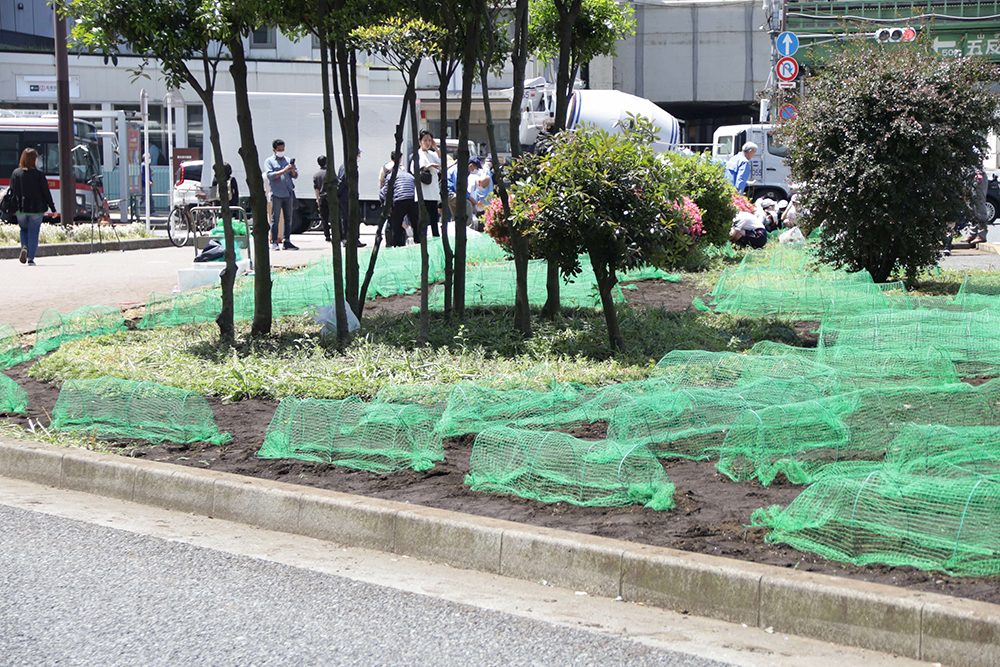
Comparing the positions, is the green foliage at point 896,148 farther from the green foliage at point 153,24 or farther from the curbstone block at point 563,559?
the curbstone block at point 563,559

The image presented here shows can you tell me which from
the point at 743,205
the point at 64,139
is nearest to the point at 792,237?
the point at 743,205

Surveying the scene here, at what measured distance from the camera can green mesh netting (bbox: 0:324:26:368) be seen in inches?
342

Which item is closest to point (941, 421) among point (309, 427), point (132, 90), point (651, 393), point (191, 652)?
point (651, 393)

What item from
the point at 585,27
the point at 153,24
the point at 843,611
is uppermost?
the point at 585,27

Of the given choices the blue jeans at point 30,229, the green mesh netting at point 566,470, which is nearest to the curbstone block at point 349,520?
the green mesh netting at point 566,470

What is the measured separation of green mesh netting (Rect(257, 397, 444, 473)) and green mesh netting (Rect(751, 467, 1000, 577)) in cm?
196

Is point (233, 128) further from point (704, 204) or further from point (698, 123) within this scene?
point (698, 123)

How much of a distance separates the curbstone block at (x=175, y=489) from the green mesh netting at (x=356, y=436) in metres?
0.49

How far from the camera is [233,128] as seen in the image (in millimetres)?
26750

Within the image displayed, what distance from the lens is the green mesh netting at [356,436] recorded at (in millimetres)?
5809

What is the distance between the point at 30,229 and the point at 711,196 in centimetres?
1079

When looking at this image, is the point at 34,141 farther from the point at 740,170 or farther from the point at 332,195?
the point at 332,195

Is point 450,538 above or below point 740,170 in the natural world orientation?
below

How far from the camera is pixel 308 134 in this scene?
27469 millimetres
